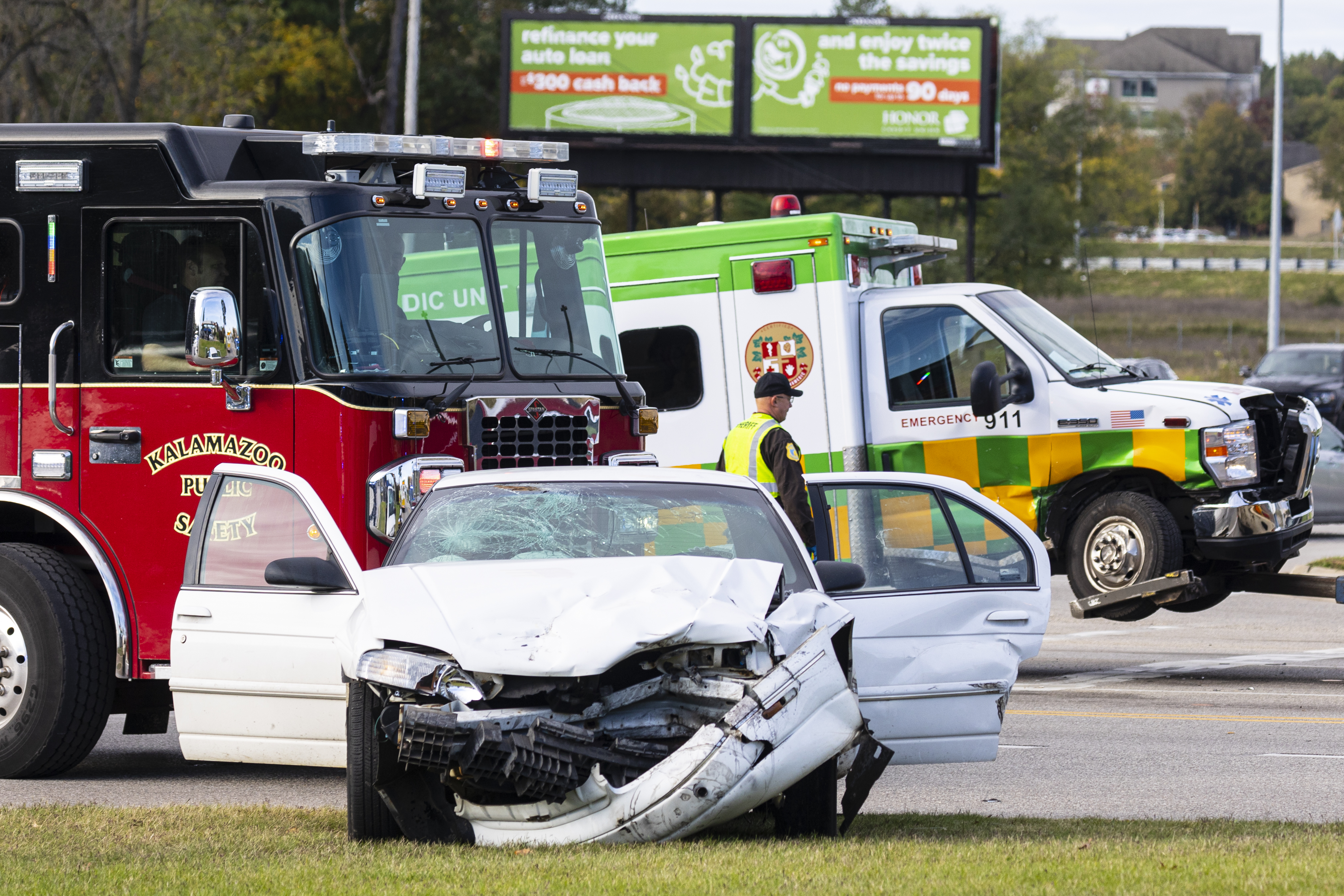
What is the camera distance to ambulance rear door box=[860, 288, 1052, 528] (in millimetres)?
11953

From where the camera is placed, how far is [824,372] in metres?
12.2

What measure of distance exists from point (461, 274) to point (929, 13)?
55.2 m

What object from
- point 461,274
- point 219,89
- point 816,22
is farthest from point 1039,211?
point 461,274

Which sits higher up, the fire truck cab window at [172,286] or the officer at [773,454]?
the fire truck cab window at [172,286]

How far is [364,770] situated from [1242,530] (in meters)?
7.08

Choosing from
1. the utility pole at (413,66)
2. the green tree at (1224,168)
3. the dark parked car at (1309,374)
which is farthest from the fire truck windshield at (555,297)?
the green tree at (1224,168)

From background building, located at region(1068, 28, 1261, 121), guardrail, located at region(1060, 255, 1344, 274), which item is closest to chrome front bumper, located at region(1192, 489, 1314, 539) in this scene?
guardrail, located at region(1060, 255, 1344, 274)

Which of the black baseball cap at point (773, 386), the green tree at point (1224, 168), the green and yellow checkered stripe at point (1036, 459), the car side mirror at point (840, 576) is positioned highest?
the green tree at point (1224, 168)

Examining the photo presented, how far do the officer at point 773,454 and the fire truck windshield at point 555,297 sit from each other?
794 mm

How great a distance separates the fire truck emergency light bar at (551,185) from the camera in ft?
30.0

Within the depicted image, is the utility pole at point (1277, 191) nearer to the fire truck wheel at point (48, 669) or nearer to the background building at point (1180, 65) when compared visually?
the fire truck wheel at point (48, 669)

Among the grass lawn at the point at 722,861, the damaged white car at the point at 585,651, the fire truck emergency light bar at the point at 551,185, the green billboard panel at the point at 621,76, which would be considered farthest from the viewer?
the green billboard panel at the point at 621,76

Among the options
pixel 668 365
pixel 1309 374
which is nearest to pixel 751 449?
Answer: pixel 668 365

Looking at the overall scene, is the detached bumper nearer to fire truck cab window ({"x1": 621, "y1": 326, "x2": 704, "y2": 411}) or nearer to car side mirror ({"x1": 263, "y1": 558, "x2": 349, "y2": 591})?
fire truck cab window ({"x1": 621, "y1": 326, "x2": 704, "y2": 411})
